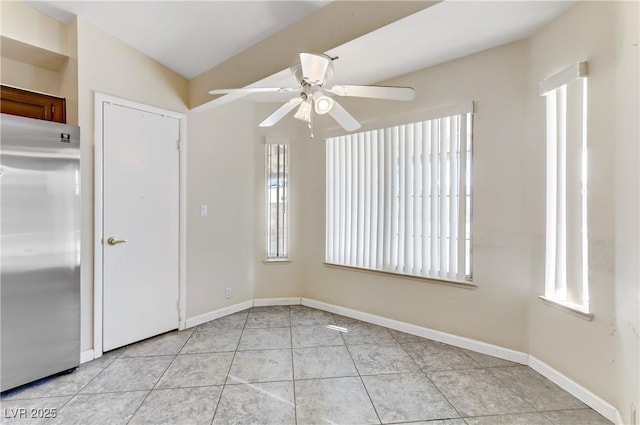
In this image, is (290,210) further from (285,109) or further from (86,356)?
(86,356)

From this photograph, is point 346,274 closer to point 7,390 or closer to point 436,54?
point 436,54

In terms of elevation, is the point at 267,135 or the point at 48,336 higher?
the point at 267,135

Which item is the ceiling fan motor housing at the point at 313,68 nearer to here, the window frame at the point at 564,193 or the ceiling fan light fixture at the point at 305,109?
the ceiling fan light fixture at the point at 305,109

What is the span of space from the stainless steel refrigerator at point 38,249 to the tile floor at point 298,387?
9.7 inches

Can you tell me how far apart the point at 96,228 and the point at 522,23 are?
3.56m

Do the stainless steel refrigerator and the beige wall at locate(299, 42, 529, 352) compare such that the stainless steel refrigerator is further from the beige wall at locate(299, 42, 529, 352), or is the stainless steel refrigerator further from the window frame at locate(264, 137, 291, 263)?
the beige wall at locate(299, 42, 529, 352)

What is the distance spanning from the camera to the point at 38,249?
1.93m

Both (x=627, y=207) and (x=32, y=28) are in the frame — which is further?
(x=32, y=28)

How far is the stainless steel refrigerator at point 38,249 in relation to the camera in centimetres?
181

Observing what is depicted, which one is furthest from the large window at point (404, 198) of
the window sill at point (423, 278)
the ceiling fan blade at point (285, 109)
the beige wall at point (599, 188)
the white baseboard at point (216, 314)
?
the ceiling fan blade at point (285, 109)

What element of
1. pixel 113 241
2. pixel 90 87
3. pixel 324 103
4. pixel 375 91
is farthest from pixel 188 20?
pixel 113 241

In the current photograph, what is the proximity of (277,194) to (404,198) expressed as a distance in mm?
1595

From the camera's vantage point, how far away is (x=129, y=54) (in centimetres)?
253

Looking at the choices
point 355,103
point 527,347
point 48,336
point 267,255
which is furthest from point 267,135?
point 527,347
